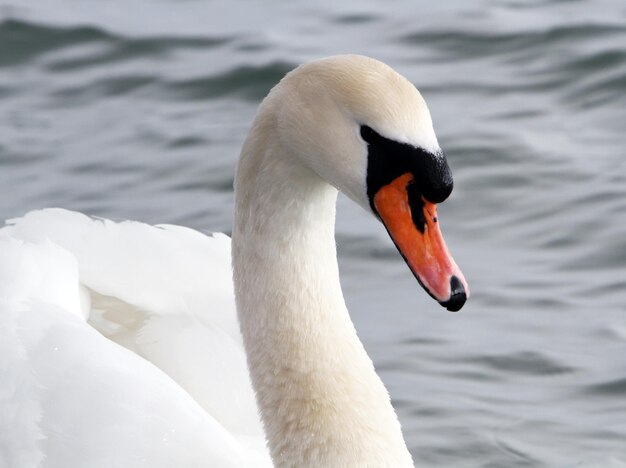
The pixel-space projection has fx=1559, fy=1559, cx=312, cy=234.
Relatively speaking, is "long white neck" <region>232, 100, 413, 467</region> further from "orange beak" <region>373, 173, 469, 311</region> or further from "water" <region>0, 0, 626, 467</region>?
"water" <region>0, 0, 626, 467</region>

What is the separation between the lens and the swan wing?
399cm

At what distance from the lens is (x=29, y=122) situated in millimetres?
8250

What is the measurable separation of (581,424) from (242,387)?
1433mm

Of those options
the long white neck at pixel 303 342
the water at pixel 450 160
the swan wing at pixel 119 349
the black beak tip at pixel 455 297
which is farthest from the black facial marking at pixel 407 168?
the water at pixel 450 160

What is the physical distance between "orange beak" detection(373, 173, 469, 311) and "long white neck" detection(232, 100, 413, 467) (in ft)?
1.10

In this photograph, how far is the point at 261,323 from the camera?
393 cm

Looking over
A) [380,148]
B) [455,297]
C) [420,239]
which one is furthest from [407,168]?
[455,297]

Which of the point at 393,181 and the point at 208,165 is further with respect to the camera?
the point at 208,165

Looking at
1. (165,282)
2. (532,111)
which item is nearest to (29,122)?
(532,111)

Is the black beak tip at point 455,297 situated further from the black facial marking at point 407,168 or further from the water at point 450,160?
the water at point 450,160

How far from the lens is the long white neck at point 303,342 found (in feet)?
12.5

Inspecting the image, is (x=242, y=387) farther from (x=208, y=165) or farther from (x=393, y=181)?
(x=208, y=165)

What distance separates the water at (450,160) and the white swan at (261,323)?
1.13 m

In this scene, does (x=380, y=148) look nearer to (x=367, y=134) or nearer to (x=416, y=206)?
(x=367, y=134)
